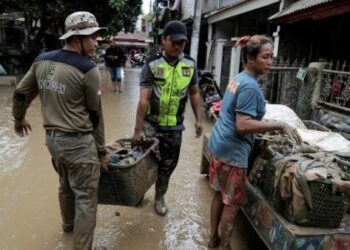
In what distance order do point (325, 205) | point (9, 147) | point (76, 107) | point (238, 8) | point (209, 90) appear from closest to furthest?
A: point (325, 205) → point (76, 107) → point (9, 147) → point (209, 90) → point (238, 8)

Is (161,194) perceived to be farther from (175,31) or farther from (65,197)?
(175,31)

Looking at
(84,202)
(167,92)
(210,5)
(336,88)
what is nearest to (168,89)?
(167,92)

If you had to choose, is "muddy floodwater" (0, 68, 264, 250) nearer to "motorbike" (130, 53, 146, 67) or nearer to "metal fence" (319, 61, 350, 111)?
"metal fence" (319, 61, 350, 111)

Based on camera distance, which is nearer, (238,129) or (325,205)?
(325,205)

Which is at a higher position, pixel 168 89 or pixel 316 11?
pixel 316 11

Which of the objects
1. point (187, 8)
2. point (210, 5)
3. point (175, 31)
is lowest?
point (175, 31)

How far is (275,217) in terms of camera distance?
2.74 metres

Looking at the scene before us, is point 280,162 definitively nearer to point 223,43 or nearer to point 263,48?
point 263,48

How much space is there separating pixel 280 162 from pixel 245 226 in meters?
1.35

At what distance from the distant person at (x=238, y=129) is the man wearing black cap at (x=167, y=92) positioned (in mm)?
780

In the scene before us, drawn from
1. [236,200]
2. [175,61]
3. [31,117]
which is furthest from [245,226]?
[31,117]

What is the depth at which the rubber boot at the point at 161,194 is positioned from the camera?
3949 mm

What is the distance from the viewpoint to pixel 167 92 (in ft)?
11.9

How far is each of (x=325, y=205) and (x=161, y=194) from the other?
1919mm
